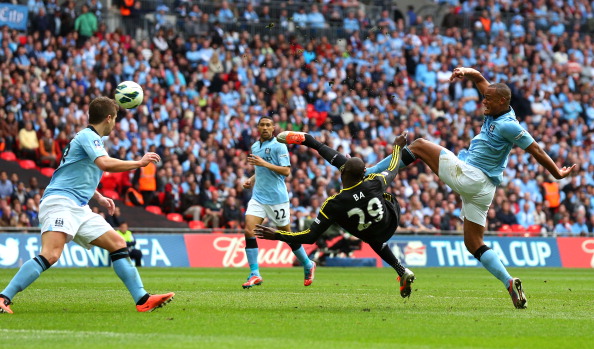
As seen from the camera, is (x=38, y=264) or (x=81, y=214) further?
(x=81, y=214)

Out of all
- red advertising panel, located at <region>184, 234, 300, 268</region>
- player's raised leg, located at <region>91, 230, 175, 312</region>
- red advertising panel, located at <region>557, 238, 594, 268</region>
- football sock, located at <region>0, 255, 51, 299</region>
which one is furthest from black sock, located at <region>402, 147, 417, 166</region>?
red advertising panel, located at <region>557, 238, 594, 268</region>

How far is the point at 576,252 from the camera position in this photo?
32156 mm

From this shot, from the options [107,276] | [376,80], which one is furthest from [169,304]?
[376,80]

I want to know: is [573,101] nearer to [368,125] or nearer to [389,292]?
[368,125]

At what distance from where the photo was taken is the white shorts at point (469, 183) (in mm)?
13250

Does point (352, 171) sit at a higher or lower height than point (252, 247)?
higher

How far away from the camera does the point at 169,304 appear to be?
42.8 feet

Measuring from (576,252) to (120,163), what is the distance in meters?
23.4

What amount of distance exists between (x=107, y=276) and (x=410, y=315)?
1120 centimetres

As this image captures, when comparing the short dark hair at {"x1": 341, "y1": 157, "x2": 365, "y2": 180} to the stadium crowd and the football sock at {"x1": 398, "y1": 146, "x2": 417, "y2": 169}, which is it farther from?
the stadium crowd

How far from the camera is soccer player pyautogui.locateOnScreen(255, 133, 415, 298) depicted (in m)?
12.8

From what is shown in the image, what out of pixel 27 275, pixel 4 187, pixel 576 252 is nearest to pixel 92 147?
pixel 27 275

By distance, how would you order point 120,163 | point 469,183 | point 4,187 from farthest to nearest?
point 4,187
point 469,183
point 120,163

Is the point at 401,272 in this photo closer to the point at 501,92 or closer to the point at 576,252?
the point at 501,92
